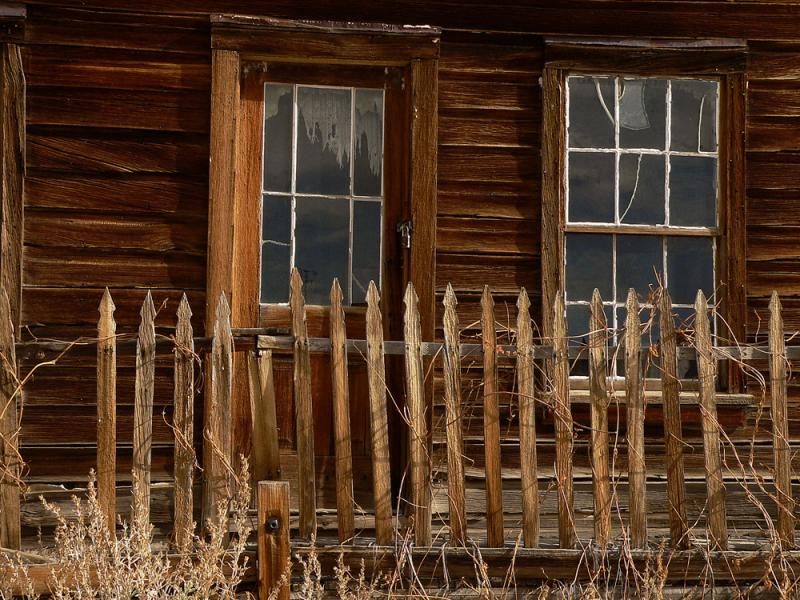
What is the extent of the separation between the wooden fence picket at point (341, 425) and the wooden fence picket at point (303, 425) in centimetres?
11

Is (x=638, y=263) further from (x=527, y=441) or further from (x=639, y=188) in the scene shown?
(x=527, y=441)

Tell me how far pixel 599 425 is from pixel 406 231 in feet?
6.73

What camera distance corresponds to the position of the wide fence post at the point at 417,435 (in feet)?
14.1

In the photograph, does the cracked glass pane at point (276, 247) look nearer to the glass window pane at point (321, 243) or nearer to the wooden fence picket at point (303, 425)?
the glass window pane at point (321, 243)

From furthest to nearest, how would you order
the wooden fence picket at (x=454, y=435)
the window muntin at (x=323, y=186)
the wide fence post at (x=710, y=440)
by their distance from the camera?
1. the window muntin at (x=323, y=186)
2. the wide fence post at (x=710, y=440)
3. the wooden fence picket at (x=454, y=435)

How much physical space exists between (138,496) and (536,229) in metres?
3.07

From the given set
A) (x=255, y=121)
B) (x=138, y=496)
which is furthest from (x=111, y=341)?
(x=255, y=121)

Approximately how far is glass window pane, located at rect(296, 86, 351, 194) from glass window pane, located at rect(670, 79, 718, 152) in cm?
207

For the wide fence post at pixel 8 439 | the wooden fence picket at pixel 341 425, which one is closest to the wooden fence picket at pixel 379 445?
the wooden fence picket at pixel 341 425

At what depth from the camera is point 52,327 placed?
18.9 ft

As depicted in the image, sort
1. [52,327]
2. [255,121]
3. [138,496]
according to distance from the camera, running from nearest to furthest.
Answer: [138,496]
[52,327]
[255,121]

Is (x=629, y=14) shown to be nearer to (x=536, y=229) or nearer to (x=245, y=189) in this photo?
(x=536, y=229)

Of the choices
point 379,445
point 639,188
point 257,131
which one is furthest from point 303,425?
point 639,188

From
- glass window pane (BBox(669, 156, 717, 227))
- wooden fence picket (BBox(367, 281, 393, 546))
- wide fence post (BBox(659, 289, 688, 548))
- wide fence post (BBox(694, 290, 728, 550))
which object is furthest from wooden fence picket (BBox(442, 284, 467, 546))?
glass window pane (BBox(669, 156, 717, 227))
